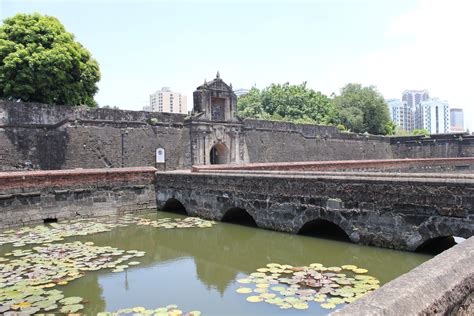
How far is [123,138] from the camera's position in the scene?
16.9m

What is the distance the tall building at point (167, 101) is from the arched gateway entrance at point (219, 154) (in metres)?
54.0

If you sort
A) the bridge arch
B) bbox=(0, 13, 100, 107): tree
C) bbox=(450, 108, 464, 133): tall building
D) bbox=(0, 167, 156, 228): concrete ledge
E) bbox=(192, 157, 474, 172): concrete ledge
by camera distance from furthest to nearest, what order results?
bbox=(450, 108, 464, 133): tall building → bbox=(0, 13, 100, 107): tree → bbox=(192, 157, 474, 172): concrete ledge → the bridge arch → bbox=(0, 167, 156, 228): concrete ledge

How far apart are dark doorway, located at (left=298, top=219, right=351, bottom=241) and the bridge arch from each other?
15.0 feet

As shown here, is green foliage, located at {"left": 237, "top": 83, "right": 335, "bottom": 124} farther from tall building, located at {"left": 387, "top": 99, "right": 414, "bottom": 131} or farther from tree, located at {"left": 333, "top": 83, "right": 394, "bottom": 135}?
tall building, located at {"left": 387, "top": 99, "right": 414, "bottom": 131}

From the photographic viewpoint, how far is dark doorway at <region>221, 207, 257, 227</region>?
382 inches

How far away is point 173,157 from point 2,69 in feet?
26.1

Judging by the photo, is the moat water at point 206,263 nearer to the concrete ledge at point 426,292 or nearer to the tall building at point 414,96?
the concrete ledge at point 426,292

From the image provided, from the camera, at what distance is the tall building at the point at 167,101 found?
7550cm

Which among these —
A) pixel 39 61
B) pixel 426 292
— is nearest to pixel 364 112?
pixel 39 61

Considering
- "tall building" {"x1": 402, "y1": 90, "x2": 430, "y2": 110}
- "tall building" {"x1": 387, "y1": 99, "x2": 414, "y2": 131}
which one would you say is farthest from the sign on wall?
"tall building" {"x1": 402, "y1": 90, "x2": 430, "y2": 110}

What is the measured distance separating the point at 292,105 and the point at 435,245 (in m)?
29.7

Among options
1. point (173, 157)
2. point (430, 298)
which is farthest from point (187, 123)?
point (430, 298)

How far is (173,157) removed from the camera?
1847 centimetres

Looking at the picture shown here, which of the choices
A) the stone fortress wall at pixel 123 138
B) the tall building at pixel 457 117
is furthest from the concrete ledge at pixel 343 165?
the tall building at pixel 457 117
